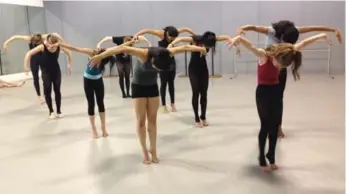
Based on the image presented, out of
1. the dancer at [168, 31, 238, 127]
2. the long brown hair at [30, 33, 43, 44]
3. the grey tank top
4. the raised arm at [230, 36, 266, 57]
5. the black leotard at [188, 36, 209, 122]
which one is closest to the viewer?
the raised arm at [230, 36, 266, 57]

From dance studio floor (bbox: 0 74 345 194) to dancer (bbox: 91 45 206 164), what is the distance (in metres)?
0.44

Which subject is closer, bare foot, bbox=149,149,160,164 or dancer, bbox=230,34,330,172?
dancer, bbox=230,34,330,172

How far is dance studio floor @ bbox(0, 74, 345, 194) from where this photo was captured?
3.14 meters

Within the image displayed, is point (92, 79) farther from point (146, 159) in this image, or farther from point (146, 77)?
point (146, 159)

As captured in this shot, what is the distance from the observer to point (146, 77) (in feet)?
11.2

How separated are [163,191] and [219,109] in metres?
3.19

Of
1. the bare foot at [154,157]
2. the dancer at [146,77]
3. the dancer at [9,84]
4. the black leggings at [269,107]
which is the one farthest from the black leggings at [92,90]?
the dancer at [9,84]

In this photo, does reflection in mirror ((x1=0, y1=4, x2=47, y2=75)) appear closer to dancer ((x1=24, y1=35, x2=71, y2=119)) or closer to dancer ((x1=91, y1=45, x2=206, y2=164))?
dancer ((x1=24, y1=35, x2=71, y2=119))

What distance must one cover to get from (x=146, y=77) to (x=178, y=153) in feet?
3.30

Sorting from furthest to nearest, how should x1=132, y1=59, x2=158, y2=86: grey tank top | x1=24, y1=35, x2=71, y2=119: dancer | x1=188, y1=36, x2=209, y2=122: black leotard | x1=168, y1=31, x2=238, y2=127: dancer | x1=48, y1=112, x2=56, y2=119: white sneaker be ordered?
1. x1=48, y1=112, x2=56, y2=119: white sneaker
2. x1=24, y1=35, x2=71, y2=119: dancer
3. x1=188, y1=36, x2=209, y2=122: black leotard
4. x1=168, y1=31, x2=238, y2=127: dancer
5. x1=132, y1=59, x2=158, y2=86: grey tank top

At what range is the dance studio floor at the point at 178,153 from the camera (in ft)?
10.3

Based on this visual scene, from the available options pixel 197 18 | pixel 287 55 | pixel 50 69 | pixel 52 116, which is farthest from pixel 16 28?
pixel 287 55

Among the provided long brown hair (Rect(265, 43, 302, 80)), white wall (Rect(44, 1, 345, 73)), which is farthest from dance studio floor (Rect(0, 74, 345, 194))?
white wall (Rect(44, 1, 345, 73))

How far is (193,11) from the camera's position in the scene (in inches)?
419
